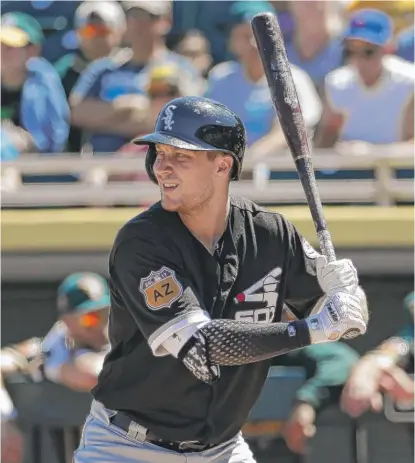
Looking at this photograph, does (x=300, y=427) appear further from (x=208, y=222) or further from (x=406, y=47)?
(x=406, y=47)

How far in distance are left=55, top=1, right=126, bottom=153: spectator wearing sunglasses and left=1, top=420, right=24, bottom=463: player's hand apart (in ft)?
6.95

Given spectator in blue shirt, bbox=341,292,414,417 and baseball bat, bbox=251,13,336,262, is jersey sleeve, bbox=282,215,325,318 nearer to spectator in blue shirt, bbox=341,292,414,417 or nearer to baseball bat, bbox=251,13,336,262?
baseball bat, bbox=251,13,336,262

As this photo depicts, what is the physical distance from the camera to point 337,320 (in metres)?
2.97

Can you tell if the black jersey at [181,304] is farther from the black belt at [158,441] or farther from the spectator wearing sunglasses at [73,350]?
the spectator wearing sunglasses at [73,350]

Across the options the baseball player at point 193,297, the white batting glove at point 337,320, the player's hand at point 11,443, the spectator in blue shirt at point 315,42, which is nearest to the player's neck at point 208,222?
the baseball player at point 193,297

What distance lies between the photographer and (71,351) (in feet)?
17.5

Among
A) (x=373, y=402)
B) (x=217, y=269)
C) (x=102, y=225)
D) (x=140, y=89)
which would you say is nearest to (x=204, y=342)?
(x=217, y=269)

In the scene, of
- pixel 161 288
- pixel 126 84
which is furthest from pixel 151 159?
pixel 126 84

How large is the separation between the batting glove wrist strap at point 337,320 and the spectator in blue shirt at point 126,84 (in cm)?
334

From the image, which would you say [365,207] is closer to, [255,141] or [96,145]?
[255,141]

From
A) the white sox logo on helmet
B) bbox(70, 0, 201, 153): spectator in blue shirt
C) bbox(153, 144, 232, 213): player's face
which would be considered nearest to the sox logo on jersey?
bbox(153, 144, 232, 213): player's face

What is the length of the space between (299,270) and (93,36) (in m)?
3.67

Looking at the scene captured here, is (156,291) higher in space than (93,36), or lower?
lower

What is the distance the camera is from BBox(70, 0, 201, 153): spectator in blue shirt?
6.29 metres
